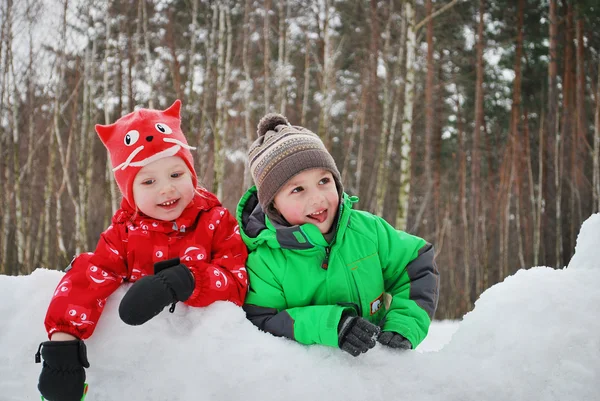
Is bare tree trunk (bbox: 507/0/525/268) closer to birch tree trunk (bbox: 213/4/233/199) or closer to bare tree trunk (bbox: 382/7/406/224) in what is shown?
bare tree trunk (bbox: 382/7/406/224)

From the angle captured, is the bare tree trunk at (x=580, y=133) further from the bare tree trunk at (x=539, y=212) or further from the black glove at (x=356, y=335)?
the black glove at (x=356, y=335)

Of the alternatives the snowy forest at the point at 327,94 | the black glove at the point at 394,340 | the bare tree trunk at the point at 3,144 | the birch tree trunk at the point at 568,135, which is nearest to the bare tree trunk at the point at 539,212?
the snowy forest at the point at 327,94

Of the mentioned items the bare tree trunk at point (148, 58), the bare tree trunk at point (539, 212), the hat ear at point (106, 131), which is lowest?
the bare tree trunk at point (539, 212)

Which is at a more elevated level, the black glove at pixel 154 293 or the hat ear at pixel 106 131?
the hat ear at pixel 106 131

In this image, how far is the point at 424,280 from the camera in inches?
65.1

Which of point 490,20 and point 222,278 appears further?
point 490,20

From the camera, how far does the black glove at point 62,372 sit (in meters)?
1.25

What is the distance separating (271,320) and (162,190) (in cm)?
70

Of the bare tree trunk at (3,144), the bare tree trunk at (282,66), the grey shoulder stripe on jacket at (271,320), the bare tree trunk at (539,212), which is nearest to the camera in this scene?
the grey shoulder stripe on jacket at (271,320)

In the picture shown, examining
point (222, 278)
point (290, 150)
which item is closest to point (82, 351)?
point (222, 278)

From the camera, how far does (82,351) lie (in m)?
1.33

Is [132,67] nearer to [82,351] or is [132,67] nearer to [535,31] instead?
[82,351]

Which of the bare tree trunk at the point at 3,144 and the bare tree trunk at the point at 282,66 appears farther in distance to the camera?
the bare tree trunk at the point at 282,66

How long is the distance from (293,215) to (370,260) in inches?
14.9
